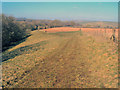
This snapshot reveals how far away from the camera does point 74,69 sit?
321 inches

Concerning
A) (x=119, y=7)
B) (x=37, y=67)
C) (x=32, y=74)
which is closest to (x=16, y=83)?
(x=32, y=74)

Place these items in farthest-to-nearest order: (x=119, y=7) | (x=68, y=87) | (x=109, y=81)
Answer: (x=119, y=7)
(x=109, y=81)
(x=68, y=87)

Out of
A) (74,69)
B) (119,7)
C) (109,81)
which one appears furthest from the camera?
(119,7)

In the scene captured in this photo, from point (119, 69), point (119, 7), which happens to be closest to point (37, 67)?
point (119, 69)

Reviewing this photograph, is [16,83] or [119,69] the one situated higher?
[119,69]

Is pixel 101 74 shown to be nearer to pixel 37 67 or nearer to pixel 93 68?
pixel 93 68

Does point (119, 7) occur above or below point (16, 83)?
above

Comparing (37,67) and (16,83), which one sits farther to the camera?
(37,67)

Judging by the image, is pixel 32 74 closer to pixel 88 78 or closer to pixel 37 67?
pixel 37 67

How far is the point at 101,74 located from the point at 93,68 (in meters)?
1.14

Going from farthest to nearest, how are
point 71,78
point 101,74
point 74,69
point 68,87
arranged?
point 74,69
point 101,74
point 71,78
point 68,87

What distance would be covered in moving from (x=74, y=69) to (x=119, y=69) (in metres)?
3.14

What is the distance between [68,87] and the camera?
18.9ft

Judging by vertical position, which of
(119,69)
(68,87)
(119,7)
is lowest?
(68,87)
